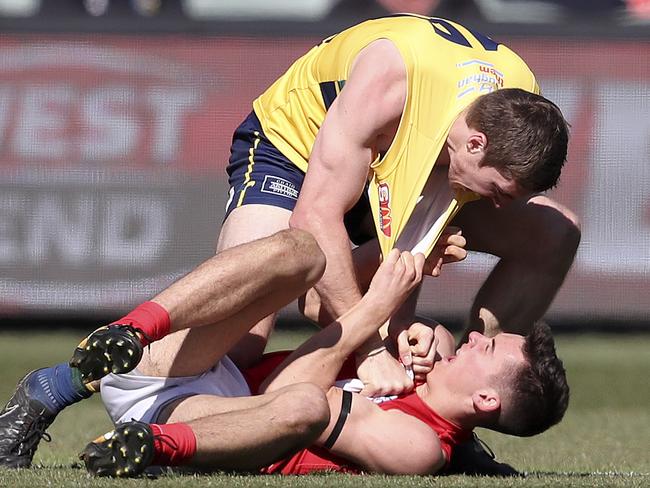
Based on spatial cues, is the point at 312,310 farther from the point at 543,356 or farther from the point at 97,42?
the point at 97,42

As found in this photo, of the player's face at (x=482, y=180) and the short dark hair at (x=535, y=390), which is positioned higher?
the player's face at (x=482, y=180)

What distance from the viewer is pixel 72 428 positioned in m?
6.61

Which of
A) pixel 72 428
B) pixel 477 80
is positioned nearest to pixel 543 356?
pixel 477 80

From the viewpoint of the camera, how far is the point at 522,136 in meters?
4.70

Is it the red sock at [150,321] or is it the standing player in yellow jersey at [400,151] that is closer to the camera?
the red sock at [150,321]

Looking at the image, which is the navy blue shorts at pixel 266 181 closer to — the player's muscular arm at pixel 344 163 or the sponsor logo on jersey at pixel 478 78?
the player's muscular arm at pixel 344 163

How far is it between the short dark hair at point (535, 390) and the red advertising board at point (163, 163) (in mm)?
5190

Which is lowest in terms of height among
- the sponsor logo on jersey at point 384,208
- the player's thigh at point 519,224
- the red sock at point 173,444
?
the red sock at point 173,444

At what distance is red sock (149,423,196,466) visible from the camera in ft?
12.9

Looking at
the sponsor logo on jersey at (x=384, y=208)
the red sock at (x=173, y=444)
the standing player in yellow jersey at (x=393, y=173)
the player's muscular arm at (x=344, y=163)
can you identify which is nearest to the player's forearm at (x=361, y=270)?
the standing player in yellow jersey at (x=393, y=173)

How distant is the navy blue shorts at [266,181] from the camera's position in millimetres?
5391

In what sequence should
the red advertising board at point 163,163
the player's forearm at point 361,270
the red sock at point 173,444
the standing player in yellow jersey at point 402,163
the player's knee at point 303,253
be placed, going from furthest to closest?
the red advertising board at point 163,163, the player's forearm at point 361,270, the standing player in yellow jersey at point 402,163, the player's knee at point 303,253, the red sock at point 173,444

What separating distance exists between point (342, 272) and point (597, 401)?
3767mm

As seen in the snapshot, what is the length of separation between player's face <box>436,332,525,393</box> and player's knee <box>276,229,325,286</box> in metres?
0.56
